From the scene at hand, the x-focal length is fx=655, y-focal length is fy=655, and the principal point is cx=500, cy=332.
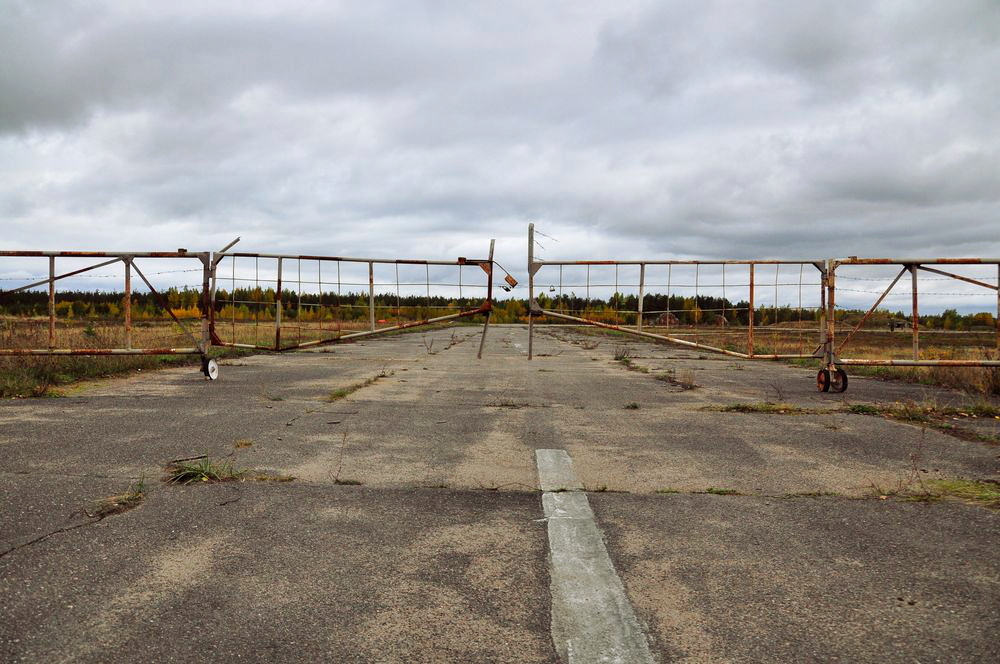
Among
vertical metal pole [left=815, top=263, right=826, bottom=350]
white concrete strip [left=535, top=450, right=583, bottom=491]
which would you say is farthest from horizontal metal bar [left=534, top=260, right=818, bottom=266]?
white concrete strip [left=535, top=450, right=583, bottom=491]

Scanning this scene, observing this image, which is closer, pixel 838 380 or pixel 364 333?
pixel 838 380

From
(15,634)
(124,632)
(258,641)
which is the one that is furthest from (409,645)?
(15,634)

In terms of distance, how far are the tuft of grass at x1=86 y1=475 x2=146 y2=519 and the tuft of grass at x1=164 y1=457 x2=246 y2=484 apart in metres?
0.24

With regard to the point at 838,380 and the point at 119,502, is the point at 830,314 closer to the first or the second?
the point at 838,380

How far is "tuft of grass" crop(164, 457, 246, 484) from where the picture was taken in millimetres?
4118

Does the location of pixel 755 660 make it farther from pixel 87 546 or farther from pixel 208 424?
pixel 208 424

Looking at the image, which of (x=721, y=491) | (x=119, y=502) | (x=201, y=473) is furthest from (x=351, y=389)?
(x=721, y=491)

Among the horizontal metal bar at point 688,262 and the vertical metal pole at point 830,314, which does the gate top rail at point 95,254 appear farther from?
the vertical metal pole at point 830,314

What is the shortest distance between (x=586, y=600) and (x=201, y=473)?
2.79 m

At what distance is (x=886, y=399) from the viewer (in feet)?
30.3

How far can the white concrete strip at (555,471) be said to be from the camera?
163 inches

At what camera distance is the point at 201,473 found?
13.7 feet

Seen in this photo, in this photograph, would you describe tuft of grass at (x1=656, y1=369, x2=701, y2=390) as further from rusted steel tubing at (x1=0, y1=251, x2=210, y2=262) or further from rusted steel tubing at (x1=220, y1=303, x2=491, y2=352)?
rusted steel tubing at (x1=0, y1=251, x2=210, y2=262)

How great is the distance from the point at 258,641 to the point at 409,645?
501mm
